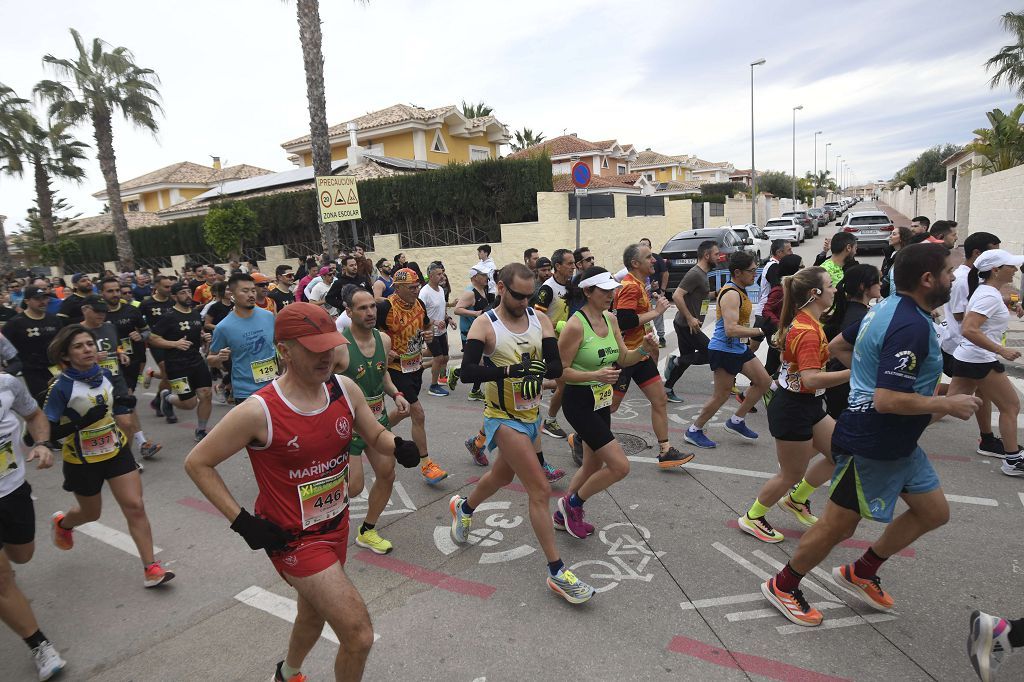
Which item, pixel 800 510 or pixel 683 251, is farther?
pixel 683 251

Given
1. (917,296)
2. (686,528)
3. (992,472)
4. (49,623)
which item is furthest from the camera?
(992,472)

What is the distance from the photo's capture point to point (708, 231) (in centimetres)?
1706

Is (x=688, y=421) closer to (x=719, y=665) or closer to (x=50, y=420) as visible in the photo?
(x=719, y=665)

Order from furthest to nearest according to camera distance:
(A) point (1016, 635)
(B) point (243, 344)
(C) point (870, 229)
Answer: (C) point (870, 229) < (B) point (243, 344) < (A) point (1016, 635)

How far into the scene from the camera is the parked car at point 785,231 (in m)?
30.6

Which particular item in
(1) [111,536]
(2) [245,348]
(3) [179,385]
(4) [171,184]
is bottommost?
(1) [111,536]

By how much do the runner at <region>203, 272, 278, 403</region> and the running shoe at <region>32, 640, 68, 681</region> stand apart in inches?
109

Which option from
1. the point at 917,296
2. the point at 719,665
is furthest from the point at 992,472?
the point at 719,665

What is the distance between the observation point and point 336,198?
1376cm

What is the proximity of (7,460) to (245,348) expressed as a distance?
2.48 metres

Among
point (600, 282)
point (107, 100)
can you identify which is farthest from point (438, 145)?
point (600, 282)

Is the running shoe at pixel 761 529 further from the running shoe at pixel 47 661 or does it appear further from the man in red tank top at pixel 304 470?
the running shoe at pixel 47 661

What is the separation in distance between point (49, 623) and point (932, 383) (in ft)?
17.7

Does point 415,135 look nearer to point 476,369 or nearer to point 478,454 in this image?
point 478,454
